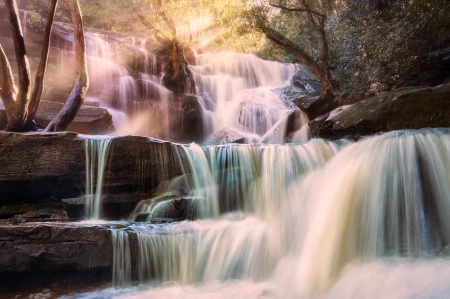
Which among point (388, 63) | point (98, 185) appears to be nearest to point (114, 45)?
point (98, 185)

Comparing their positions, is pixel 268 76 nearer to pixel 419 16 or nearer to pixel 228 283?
pixel 419 16

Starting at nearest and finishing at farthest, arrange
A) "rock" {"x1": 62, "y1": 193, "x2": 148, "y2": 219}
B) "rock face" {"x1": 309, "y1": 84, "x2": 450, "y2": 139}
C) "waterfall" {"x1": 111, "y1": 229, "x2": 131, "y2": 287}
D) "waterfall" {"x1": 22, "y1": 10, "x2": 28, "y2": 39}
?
"waterfall" {"x1": 111, "y1": 229, "x2": 131, "y2": 287} → "rock face" {"x1": 309, "y1": 84, "x2": 450, "y2": 139} → "rock" {"x1": 62, "y1": 193, "x2": 148, "y2": 219} → "waterfall" {"x1": 22, "y1": 10, "x2": 28, "y2": 39}

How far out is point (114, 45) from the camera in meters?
17.7

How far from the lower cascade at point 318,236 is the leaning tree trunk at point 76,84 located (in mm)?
3629

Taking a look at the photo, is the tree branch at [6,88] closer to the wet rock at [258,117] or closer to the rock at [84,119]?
the rock at [84,119]

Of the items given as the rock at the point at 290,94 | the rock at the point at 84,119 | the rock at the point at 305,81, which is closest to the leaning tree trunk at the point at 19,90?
the rock at the point at 84,119

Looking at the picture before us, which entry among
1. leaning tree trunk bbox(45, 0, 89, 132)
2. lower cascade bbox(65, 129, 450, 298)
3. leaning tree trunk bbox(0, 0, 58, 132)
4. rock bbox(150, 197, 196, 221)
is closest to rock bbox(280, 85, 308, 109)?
lower cascade bbox(65, 129, 450, 298)

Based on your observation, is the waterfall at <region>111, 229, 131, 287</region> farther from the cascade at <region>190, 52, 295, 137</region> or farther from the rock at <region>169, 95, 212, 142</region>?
the cascade at <region>190, 52, 295, 137</region>

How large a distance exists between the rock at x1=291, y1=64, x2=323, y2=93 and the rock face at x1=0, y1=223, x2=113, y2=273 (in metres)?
15.1

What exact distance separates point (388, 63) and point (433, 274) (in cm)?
754

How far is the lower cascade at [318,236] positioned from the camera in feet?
15.1

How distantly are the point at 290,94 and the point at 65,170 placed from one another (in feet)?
42.3

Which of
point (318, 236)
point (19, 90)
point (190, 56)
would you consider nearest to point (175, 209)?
point (318, 236)

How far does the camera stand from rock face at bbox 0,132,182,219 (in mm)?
6988
